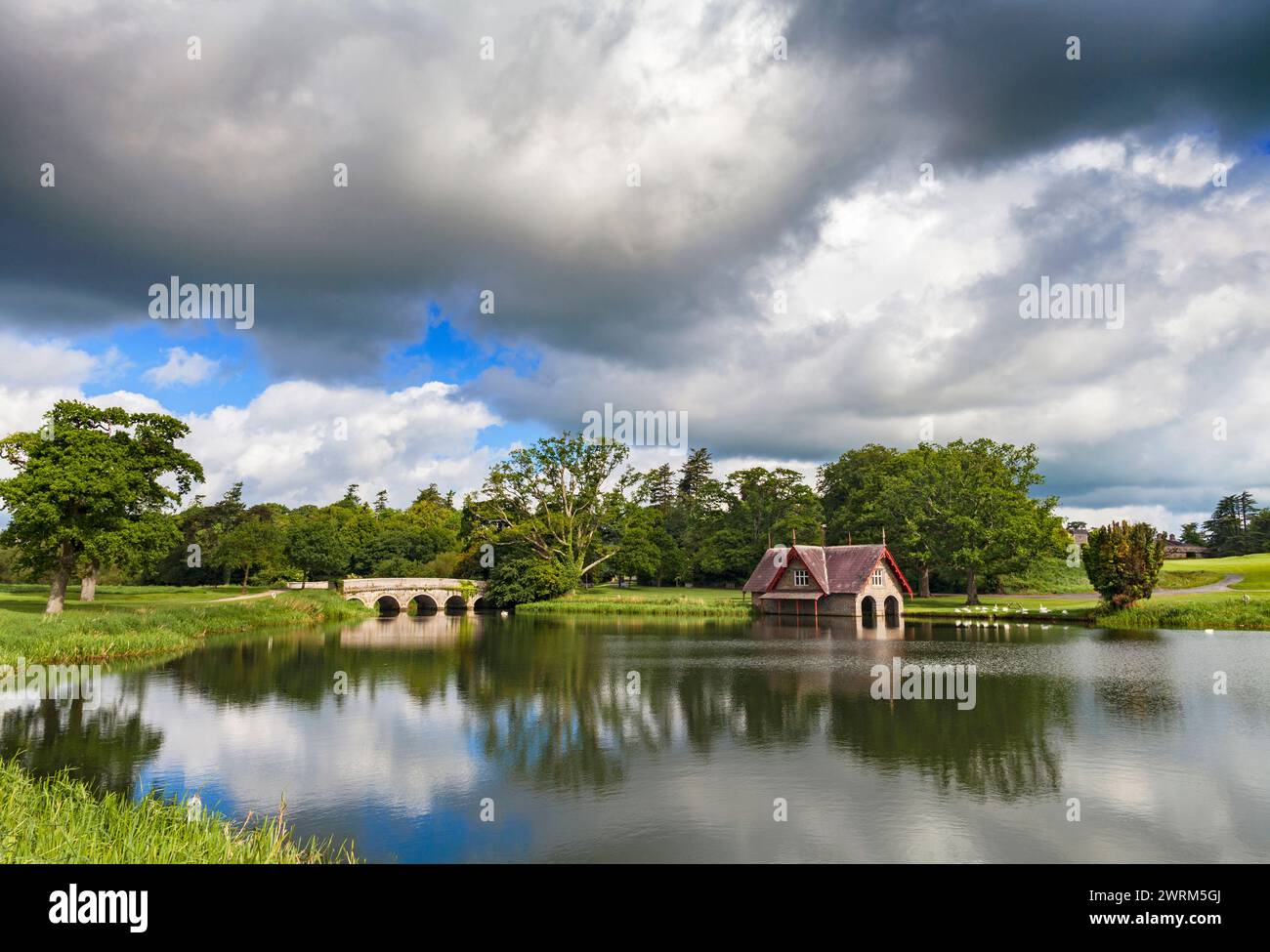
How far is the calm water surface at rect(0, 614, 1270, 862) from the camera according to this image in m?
11.7

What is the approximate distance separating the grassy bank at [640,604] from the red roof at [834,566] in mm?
3050

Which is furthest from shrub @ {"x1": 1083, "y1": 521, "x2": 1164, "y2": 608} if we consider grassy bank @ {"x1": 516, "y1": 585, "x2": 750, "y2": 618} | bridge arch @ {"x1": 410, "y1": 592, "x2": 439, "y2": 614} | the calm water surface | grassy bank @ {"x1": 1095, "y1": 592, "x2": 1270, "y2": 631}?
bridge arch @ {"x1": 410, "y1": 592, "x2": 439, "y2": 614}

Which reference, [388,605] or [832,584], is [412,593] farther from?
[832,584]

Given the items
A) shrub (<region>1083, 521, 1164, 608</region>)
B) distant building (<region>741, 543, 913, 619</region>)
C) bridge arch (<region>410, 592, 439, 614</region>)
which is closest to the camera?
shrub (<region>1083, 521, 1164, 608</region>)

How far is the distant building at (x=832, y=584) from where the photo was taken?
54.3 meters

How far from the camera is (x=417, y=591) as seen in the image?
2689 inches

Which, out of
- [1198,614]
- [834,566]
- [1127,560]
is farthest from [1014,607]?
[1198,614]

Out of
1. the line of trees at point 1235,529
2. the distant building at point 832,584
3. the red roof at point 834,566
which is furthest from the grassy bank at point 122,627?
the line of trees at point 1235,529

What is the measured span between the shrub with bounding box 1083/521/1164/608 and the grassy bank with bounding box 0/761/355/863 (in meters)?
45.0

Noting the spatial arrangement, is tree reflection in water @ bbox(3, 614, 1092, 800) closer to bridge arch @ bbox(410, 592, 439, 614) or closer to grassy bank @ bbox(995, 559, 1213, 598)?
bridge arch @ bbox(410, 592, 439, 614)

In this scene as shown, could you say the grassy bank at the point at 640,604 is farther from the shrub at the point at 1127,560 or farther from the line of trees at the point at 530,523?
the shrub at the point at 1127,560

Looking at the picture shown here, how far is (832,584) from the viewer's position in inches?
2203
